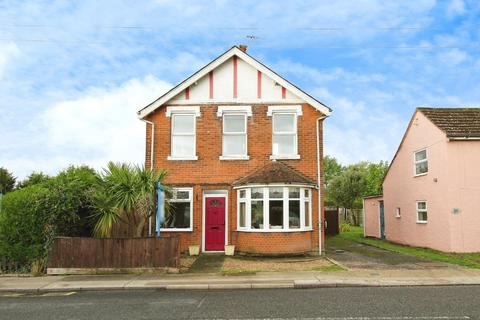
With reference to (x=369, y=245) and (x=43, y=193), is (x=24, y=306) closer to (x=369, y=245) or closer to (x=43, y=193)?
(x=43, y=193)

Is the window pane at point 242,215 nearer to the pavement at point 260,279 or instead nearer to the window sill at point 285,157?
the window sill at point 285,157

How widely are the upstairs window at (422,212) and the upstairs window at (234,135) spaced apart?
29.4 feet

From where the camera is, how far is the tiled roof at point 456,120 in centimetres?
1750

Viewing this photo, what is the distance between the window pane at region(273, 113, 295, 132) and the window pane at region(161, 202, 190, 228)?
4.86m

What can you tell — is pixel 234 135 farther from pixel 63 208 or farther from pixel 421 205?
pixel 421 205

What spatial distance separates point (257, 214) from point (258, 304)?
7.90 metres

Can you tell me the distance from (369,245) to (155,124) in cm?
1240

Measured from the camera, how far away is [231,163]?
17.3 m

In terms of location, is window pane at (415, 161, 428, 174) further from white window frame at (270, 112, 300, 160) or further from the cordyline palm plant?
the cordyline palm plant

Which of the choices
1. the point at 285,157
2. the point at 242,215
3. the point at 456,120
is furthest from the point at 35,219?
the point at 456,120

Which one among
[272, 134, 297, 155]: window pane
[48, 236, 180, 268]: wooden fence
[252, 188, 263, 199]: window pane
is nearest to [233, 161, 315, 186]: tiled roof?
[252, 188, 263, 199]: window pane

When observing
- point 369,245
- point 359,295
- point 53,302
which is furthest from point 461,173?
point 53,302

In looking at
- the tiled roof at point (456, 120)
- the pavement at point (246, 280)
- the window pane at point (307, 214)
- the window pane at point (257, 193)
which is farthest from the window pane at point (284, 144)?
the tiled roof at point (456, 120)

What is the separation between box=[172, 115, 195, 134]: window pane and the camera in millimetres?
17688
